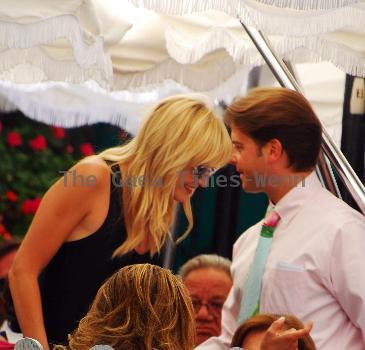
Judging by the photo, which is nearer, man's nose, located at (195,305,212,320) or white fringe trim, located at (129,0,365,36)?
white fringe trim, located at (129,0,365,36)

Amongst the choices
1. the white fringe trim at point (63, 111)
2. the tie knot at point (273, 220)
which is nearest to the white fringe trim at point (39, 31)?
the tie knot at point (273, 220)

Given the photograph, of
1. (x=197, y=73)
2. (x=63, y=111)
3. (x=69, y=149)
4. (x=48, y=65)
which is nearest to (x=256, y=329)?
(x=48, y=65)

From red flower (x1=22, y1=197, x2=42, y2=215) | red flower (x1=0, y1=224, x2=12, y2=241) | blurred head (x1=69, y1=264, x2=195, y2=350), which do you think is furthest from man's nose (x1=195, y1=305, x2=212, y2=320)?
red flower (x1=22, y1=197, x2=42, y2=215)

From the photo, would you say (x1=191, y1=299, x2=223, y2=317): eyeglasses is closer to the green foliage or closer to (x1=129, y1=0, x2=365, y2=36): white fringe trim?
(x1=129, y1=0, x2=365, y2=36): white fringe trim

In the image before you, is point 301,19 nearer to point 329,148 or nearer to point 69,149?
point 329,148

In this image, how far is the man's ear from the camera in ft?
12.1

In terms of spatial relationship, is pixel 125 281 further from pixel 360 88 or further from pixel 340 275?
pixel 360 88

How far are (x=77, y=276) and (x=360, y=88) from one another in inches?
70.1

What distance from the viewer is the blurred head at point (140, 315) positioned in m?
2.45

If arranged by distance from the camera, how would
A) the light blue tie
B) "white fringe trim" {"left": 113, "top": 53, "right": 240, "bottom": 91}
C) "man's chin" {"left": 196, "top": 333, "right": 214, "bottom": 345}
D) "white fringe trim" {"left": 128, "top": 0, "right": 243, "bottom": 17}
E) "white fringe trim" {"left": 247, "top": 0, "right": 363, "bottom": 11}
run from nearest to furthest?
"white fringe trim" {"left": 247, "top": 0, "right": 363, "bottom": 11}
"white fringe trim" {"left": 128, "top": 0, "right": 243, "bottom": 17}
the light blue tie
"man's chin" {"left": 196, "top": 333, "right": 214, "bottom": 345}
"white fringe trim" {"left": 113, "top": 53, "right": 240, "bottom": 91}

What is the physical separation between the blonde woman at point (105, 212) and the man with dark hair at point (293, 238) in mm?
143

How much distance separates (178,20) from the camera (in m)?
4.96

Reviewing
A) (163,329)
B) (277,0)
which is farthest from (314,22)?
(163,329)

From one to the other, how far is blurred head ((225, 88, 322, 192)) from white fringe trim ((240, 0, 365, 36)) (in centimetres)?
29
